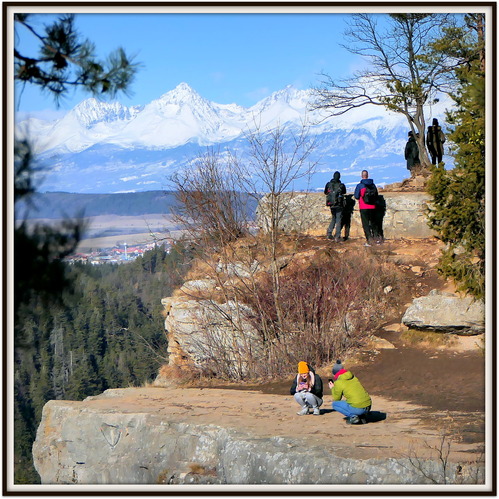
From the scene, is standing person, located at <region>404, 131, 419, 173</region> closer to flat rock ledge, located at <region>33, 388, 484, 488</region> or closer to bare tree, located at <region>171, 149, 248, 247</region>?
bare tree, located at <region>171, 149, 248, 247</region>

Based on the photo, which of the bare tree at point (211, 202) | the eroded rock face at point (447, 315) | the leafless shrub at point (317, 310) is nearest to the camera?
the eroded rock face at point (447, 315)

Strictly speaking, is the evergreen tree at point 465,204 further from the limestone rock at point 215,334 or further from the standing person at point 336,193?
the standing person at point 336,193

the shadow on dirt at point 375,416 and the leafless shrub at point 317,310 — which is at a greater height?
the leafless shrub at point 317,310

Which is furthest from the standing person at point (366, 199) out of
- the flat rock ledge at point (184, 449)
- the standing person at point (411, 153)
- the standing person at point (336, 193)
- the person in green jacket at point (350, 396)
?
the person in green jacket at point (350, 396)

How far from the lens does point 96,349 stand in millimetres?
74625

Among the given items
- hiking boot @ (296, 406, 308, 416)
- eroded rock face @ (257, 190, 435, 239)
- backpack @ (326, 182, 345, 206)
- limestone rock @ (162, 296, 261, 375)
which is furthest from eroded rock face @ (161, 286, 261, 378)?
hiking boot @ (296, 406, 308, 416)

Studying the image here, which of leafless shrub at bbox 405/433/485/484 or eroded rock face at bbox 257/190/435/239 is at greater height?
eroded rock face at bbox 257/190/435/239

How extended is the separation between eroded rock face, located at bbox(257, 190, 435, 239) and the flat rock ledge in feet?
27.2

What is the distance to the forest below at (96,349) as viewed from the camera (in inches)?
2425

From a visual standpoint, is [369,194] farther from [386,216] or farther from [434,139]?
[434,139]

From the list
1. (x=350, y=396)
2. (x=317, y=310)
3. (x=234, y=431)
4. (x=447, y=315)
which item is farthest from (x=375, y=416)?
(x=317, y=310)

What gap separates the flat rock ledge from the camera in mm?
10695

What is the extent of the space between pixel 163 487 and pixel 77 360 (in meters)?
65.3

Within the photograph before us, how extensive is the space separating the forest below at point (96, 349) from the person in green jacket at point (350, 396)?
40408 mm
